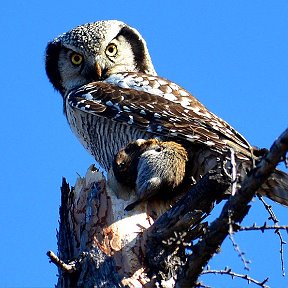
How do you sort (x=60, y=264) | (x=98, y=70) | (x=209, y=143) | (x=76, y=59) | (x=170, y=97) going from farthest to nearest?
(x=76, y=59)
(x=98, y=70)
(x=170, y=97)
(x=209, y=143)
(x=60, y=264)

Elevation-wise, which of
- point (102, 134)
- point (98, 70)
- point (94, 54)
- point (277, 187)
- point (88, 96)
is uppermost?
point (94, 54)

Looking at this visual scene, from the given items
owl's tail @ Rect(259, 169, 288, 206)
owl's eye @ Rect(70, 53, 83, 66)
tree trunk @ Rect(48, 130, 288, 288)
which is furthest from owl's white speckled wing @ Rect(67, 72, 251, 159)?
tree trunk @ Rect(48, 130, 288, 288)

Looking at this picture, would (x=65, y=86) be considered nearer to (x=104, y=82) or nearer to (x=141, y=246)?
(x=104, y=82)

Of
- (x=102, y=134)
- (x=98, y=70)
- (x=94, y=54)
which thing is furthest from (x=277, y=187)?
(x=94, y=54)

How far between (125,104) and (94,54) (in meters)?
1.51

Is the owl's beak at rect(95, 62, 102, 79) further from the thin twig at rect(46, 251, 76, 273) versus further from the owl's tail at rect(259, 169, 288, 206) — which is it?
the thin twig at rect(46, 251, 76, 273)

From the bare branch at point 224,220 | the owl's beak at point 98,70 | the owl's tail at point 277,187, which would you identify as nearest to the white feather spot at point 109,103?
the owl's beak at point 98,70

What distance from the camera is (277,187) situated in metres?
5.14

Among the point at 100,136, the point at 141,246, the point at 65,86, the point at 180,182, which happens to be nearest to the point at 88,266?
the point at 141,246

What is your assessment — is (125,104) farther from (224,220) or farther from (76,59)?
(224,220)

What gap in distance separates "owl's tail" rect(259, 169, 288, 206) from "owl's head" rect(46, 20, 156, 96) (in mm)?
2629

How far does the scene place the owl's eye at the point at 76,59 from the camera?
7.66m

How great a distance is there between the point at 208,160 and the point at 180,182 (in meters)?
0.26

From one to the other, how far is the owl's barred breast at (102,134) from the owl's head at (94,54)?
2.62ft
